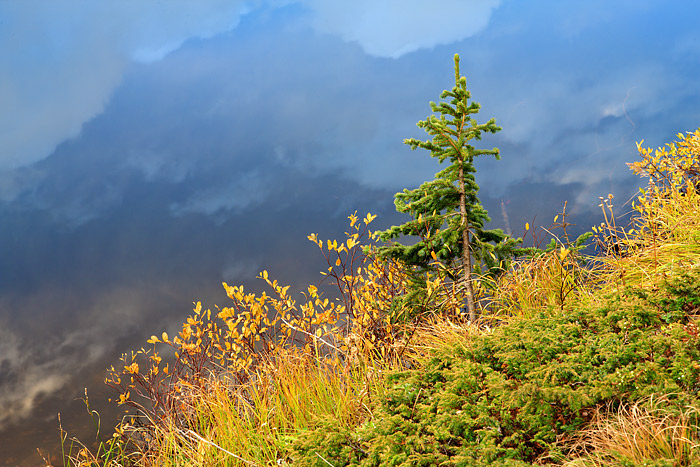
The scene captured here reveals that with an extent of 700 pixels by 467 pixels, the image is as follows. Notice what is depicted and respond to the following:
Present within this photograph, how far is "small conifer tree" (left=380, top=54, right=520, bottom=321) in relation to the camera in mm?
6250

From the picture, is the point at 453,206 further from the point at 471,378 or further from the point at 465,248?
the point at 471,378

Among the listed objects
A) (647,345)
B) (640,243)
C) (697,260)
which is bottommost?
(640,243)

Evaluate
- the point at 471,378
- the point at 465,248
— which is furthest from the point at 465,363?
the point at 465,248

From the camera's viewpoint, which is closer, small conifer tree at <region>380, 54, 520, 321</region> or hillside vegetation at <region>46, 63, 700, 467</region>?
hillside vegetation at <region>46, 63, 700, 467</region>

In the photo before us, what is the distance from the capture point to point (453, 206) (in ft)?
21.2

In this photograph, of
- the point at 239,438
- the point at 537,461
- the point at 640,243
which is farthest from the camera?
the point at 640,243

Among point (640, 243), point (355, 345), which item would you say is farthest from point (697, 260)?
point (355, 345)

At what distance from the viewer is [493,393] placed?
120 inches

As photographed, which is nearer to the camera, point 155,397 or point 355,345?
point 355,345

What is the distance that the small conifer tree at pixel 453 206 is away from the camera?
20.5 ft

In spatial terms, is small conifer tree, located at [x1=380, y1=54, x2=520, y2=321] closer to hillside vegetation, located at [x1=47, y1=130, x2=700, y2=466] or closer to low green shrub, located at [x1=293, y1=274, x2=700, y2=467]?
hillside vegetation, located at [x1=47, y1=130, x2=700, y2=466]

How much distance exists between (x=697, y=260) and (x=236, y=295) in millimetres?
4415

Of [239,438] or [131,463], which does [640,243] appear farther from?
[131,463]

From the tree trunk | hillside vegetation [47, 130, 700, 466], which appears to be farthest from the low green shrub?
the tree trunk
